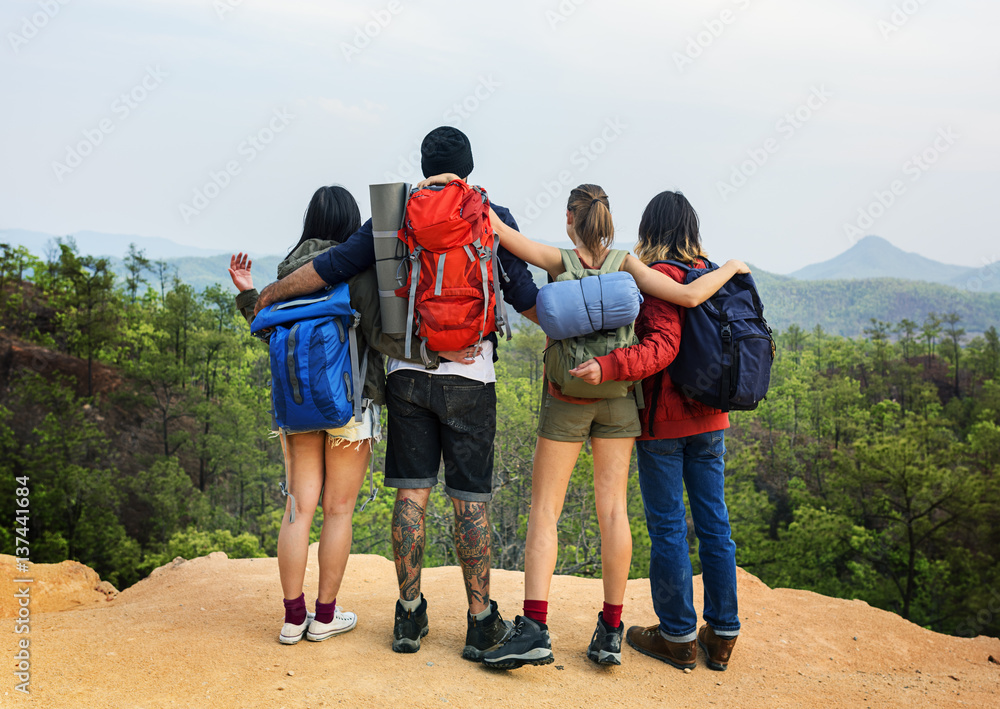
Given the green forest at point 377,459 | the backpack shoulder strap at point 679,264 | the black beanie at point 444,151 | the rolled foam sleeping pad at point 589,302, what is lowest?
the green forest at point 377,459

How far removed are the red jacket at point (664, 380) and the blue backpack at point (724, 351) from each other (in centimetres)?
5

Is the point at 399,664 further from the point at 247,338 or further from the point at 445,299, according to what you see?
the point at 247,338

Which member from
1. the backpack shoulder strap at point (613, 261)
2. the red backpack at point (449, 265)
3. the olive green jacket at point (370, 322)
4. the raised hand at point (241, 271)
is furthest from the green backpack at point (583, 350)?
the raised hand at point (241, 271)

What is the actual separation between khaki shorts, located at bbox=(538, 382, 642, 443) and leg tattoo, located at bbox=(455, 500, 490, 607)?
1.48 ft

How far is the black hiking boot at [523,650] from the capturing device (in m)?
2.79

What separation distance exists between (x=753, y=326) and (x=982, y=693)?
7.75ft

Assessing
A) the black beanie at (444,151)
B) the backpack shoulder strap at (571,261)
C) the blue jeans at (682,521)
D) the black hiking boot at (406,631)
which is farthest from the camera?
the blue jeans at (682,521)

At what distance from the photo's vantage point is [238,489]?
3259cm

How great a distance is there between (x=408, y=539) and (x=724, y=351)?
1637mm

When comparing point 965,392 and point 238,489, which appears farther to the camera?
point 965,392

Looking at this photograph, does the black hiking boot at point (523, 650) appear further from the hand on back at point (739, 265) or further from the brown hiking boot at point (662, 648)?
the hand on back at point (739, 265)

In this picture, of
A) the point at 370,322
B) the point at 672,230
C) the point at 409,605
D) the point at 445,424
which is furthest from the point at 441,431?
the point at 672,230

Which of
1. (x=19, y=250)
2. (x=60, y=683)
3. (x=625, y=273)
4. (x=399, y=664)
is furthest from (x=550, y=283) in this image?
(x=19, y=250)

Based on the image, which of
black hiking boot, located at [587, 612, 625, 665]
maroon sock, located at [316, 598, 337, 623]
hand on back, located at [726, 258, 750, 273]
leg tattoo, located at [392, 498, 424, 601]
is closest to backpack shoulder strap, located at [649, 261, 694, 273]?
hand on back, located at [726, 258, 750, 273]
